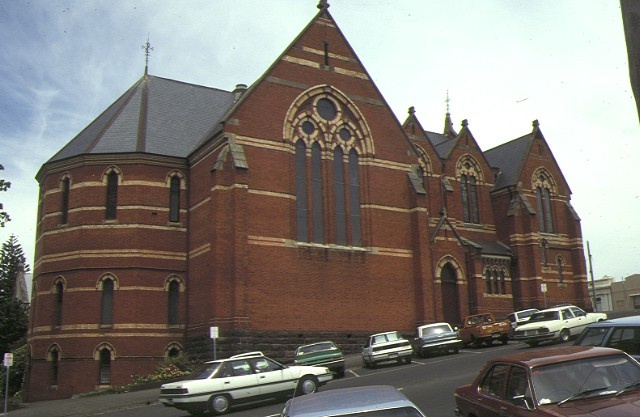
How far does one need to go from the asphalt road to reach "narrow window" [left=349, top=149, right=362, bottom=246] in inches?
310

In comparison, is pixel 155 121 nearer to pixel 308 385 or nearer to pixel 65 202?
pixel 65 202

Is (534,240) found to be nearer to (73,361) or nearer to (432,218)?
(432,218)

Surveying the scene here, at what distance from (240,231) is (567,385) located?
22.9 m

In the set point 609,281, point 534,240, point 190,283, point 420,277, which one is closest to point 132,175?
point 190,283

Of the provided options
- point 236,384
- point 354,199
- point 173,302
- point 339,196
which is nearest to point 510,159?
point 354,199

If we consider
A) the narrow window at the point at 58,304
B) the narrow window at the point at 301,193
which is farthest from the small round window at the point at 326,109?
the narrow window at the point at 58,304

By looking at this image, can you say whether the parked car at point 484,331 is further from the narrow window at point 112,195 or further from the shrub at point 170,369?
the narrow window at point 112,195

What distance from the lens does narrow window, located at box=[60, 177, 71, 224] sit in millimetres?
33375

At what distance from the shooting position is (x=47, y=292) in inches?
1272

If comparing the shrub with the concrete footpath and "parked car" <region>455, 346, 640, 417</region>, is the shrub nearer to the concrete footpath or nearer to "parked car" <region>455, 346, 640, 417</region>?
the concrete footpath

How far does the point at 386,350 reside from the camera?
25.4 metres

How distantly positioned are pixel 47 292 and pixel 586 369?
2985cm

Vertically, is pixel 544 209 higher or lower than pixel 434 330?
higher

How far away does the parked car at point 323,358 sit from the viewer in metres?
23.7
